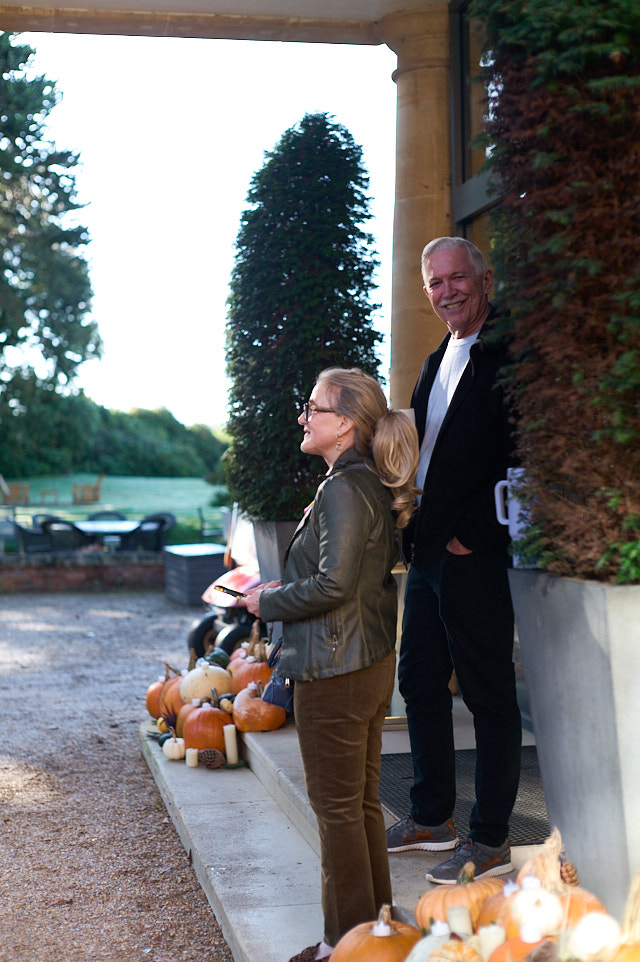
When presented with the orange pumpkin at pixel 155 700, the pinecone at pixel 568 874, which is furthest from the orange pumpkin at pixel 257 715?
the pinecone at pixel 568 874

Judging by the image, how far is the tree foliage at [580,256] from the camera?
2018mm

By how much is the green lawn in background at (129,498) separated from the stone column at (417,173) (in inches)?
506

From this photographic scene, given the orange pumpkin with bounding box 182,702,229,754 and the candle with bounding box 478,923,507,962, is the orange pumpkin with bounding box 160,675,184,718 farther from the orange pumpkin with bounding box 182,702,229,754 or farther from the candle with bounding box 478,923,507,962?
the candle with bounding box 478,923,507,962

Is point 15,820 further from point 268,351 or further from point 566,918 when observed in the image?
point 566,918

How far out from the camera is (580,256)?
2.05 metres

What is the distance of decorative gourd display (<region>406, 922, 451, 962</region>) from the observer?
1.98m

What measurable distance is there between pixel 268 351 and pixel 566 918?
3703 mm

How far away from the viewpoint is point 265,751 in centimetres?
448

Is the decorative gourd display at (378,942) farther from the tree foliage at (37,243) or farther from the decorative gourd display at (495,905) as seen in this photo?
the tree foliage at (37,243)

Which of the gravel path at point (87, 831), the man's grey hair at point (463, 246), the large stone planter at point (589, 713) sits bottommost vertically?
the gravel path at point (87, 831)

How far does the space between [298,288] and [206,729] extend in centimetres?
227

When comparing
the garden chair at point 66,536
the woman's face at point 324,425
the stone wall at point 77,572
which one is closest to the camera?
the woman's face at point 324,425

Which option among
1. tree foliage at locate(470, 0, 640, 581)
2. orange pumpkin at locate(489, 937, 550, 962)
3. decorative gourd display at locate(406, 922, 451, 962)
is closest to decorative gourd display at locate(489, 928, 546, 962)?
orange pumpkin at locate(489, 937, 550, 962)

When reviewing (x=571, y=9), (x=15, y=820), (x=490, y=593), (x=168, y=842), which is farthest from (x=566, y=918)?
(x=15, y=820)
